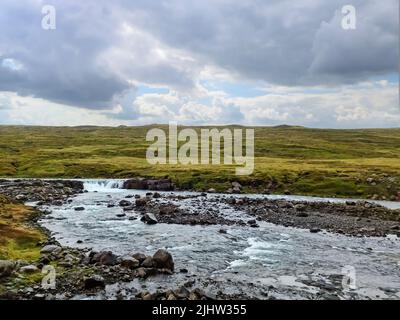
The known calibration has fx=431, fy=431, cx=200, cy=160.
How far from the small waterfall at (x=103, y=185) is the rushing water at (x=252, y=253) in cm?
3573

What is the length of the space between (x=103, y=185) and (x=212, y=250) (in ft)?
208

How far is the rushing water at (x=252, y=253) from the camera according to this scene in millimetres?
30281

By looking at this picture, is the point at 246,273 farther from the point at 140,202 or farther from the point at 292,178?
the point at 292,178

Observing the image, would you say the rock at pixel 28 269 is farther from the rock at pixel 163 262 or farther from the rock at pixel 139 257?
the rock at pixel 163 262

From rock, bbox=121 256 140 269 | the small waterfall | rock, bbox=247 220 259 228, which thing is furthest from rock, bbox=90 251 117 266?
the small waterfall

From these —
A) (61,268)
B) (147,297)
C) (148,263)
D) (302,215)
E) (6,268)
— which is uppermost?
(6,268)

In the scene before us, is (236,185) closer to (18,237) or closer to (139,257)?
(18,237)

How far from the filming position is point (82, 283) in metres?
28.7

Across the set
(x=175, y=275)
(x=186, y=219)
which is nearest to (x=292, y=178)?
(x=186, y=219)

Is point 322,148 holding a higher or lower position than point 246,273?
higher

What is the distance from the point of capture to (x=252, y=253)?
40062 mm

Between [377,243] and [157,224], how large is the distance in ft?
84.2

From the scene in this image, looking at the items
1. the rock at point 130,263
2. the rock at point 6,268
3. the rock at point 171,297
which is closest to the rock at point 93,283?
the rock at point 130,263

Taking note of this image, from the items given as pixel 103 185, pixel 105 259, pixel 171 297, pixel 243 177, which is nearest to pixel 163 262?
pixel 105 259
